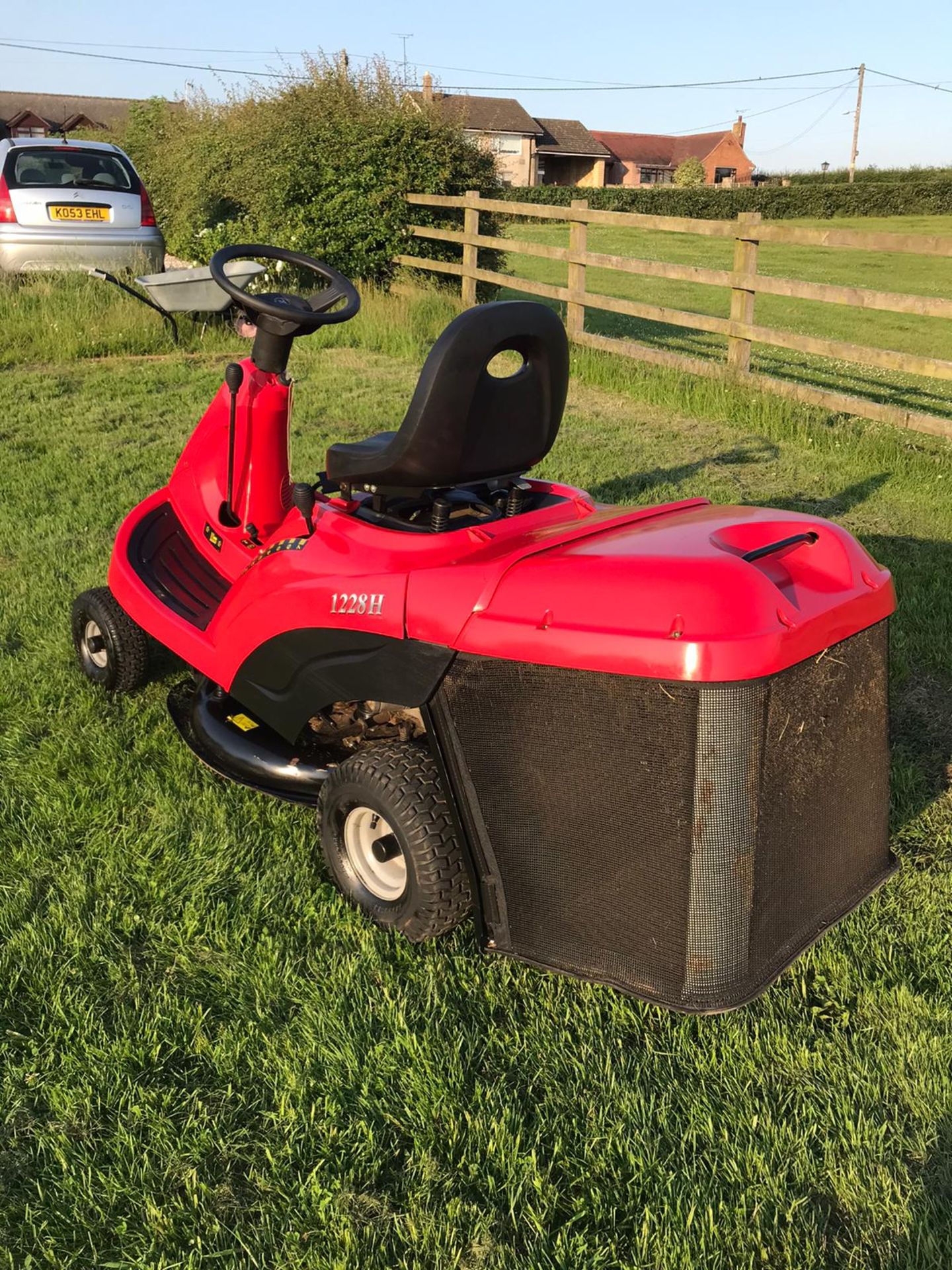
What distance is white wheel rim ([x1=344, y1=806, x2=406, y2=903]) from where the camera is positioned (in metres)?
2.75

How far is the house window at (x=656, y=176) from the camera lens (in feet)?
270

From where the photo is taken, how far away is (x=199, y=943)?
2.67 m

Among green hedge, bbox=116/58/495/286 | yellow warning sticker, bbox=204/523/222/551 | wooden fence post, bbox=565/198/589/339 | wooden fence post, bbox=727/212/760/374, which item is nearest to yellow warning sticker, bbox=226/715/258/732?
yellow warning sticker, bbox=204/523/222/551

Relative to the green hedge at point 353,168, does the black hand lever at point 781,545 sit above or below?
below

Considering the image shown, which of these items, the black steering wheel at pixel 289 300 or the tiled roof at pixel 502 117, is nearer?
the black steering wheel at pixel 289 300

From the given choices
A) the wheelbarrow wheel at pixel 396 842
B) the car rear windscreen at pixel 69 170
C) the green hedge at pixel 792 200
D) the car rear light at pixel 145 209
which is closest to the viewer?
the wheelbarrow wheel at pixel 396 842

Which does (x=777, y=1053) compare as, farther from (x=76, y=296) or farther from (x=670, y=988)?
(x=76, y=296)

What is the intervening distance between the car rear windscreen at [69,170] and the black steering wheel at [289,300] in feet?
27.7

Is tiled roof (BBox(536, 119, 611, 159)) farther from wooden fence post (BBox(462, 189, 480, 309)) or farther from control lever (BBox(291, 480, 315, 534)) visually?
control lever (BBox(291, 480, 315, 534))

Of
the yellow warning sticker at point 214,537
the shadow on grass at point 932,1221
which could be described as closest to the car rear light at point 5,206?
the yellow warning sticker at point 214,537

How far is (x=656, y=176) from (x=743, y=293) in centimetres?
8229

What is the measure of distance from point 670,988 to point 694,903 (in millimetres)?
193

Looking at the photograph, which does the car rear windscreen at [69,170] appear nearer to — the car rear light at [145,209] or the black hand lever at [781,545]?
the car rear light at [145,209]

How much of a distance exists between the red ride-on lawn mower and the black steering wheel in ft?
0.09
